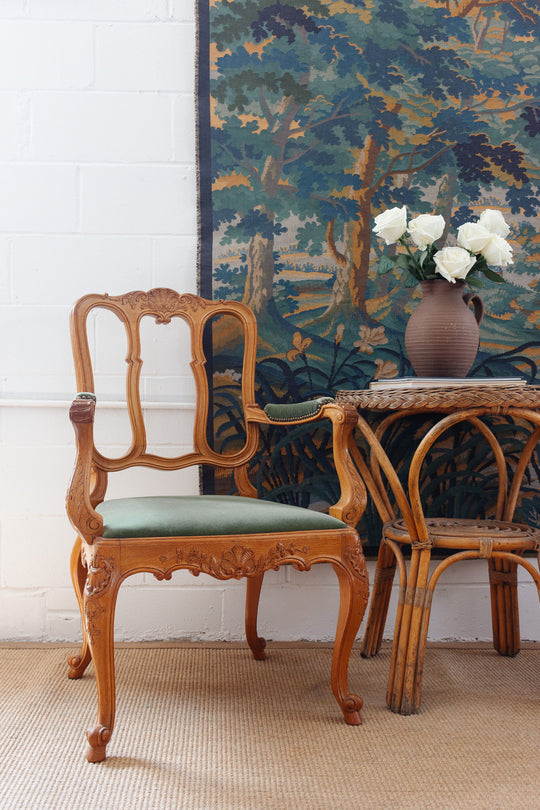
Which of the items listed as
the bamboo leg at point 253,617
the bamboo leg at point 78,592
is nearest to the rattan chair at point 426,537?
the bamboo leg at point 253,617

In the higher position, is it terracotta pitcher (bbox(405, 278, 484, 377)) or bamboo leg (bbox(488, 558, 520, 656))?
terracotta pitcher (bbox(405, 278, 484, 377))

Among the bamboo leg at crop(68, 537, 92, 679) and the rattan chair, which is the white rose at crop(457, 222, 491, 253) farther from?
the bamboo leg at crop(68, 537, 92, 679)

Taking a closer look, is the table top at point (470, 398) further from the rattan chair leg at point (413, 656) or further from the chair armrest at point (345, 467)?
the rattan chair leg at point (413, 656)

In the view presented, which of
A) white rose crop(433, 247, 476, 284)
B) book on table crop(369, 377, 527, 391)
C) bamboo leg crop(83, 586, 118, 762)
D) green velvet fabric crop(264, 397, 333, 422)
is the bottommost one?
bamboo leg crop(83, 586, 118, 762)

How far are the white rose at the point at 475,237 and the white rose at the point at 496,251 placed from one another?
0.04 feet

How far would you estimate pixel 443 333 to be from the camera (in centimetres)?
180

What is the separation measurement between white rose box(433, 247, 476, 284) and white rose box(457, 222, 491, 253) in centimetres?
2

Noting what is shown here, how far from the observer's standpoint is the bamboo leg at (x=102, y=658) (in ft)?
4.40

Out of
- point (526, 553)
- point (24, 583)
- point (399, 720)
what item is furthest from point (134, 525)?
point (526, 553)

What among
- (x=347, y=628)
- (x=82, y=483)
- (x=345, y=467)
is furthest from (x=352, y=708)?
(x=82, y=483)

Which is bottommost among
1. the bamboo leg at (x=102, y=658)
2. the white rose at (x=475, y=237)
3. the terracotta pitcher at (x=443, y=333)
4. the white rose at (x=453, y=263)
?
the bamboo leg at (x=102, y=658)

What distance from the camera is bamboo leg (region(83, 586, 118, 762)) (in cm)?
134

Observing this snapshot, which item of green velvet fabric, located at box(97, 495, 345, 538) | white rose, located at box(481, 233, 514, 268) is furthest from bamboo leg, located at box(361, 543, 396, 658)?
white rose, located at box(481, 233, 514, 268)

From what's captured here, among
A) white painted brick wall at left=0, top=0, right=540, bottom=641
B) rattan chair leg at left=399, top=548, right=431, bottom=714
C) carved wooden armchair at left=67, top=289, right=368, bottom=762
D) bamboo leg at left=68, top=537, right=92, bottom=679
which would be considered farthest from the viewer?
white painted brick wall at left=0, top=0, right=540, bottom=641
